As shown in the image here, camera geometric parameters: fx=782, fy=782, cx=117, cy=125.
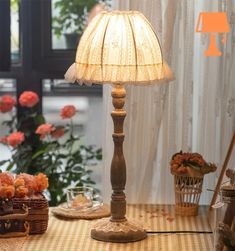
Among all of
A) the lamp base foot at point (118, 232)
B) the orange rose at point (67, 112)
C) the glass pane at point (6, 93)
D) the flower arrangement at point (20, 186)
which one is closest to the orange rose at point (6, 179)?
the flower arrangement at point (20, 186)

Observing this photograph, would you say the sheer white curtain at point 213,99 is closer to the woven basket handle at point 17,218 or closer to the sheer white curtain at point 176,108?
the sheer white curtain at point 176,108

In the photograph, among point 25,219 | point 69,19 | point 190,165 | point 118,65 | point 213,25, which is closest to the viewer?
point 118,65

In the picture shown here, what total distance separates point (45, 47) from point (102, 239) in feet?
3.85

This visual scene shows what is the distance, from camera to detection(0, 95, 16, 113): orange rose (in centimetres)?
339

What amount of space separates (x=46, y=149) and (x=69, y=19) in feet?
1.95

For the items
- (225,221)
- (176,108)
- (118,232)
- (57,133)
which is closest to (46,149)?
(57,133)

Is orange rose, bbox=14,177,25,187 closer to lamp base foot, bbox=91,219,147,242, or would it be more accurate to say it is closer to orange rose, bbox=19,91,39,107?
lamp base foot, bbox=91,219,147,242

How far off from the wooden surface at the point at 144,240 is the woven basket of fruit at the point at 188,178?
4 centimetres

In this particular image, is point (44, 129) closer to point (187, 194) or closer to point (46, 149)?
point (46, 149)

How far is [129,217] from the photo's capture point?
9.38 ft

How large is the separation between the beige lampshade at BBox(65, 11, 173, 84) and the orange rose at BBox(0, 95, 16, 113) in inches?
35.3

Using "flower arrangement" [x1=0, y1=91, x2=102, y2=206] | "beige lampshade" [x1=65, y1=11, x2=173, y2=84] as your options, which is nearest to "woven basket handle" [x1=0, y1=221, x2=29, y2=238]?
"beige lampshade" [x1=65, y1=11, x2=173, y2=84]

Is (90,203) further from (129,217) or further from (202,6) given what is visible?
(202,6)

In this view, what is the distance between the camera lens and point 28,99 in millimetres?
3352
